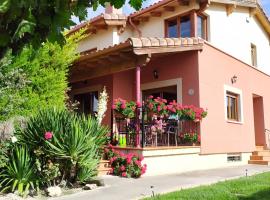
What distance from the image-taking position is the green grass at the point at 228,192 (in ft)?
24.9

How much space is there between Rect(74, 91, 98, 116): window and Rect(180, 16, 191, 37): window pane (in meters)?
4.60

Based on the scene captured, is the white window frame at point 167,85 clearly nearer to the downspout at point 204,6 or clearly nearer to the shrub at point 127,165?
the downspout at point 204,6

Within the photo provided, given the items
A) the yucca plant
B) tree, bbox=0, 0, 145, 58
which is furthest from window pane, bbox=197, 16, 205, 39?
tree, bbox=0, 0, 145, 58

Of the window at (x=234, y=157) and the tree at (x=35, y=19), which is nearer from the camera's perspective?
the tree at (x=35, y=19)

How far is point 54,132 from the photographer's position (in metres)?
8.51

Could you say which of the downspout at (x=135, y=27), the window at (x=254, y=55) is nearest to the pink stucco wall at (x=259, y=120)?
the window at (x=254, y=55)

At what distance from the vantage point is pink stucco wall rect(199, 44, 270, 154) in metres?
14.3

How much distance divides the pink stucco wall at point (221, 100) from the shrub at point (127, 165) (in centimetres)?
368

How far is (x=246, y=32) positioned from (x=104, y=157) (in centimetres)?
1122

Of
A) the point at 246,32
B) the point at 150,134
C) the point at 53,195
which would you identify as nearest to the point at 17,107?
the point at 53,195

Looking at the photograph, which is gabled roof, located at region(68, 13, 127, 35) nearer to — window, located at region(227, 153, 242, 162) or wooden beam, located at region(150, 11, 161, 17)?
wooden beam, located at region(150, 11, 161, 17)

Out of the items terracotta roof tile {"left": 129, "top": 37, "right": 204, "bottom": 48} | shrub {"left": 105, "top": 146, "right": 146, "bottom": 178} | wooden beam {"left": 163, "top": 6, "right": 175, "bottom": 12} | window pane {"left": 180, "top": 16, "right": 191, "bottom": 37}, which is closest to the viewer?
shrub {"left": 105, "top": 146, "right": 146, "bottom": 178}

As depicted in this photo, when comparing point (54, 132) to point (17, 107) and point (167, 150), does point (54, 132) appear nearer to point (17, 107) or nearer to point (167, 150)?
point (17, 107)

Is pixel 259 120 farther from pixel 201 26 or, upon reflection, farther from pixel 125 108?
pixel 125 108
